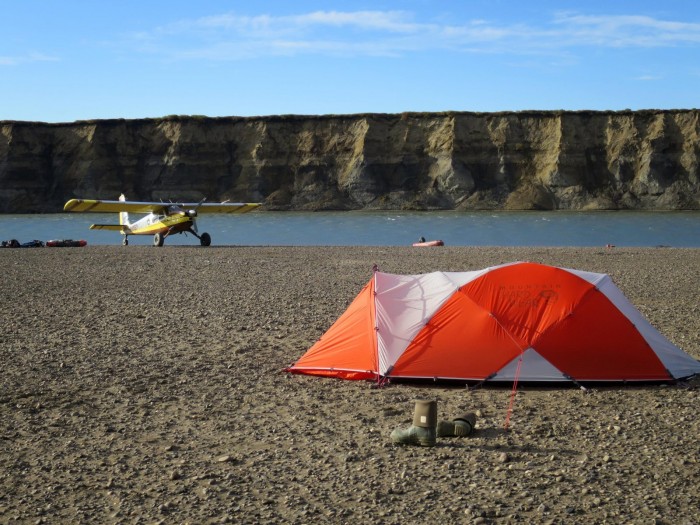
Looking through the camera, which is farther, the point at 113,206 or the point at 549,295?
the point at 113,206

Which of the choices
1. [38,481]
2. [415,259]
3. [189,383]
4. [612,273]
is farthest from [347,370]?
[415,259]

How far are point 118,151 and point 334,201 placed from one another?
2278 centimetres

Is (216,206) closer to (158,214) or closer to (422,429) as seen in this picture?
(158,214)

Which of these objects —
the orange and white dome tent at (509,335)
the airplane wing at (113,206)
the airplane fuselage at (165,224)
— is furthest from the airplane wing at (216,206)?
the orange and white dome tent at (509,335)

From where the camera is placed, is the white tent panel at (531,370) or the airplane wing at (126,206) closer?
the white tent panel at (531,370)

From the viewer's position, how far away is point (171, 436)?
835 centimetres

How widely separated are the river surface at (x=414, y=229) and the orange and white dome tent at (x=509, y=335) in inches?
1321

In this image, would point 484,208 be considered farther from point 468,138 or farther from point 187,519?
point 187,519

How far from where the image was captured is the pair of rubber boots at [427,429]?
26.0 ft

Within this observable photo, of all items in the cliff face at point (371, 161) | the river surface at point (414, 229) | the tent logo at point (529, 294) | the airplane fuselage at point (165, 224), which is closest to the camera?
the tent logo at point (529, 294)

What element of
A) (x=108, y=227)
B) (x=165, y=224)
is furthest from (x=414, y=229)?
(x=165, y=224)

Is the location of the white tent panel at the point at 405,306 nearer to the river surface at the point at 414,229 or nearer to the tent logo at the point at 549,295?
the tent logo at the point at 549,295

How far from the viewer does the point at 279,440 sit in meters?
8.20

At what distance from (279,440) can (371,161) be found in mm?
79167
